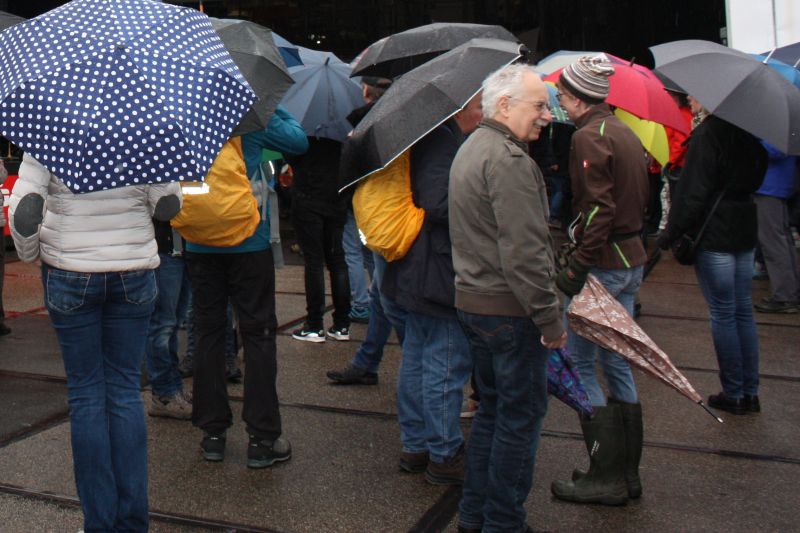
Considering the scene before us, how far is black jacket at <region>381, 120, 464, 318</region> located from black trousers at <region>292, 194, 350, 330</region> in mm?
2718

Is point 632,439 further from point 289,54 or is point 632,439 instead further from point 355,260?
point 289,54

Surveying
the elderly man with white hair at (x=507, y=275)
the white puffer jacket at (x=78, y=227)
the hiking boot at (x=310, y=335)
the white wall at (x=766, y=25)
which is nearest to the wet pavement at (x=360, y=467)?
the hiking boot at (x=310, y=335)

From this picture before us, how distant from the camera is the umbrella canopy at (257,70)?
429 cm

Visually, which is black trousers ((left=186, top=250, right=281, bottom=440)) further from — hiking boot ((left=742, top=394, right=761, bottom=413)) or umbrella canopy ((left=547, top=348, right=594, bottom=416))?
hiking boot ((left=742, top=394, right=761, bottom=413))

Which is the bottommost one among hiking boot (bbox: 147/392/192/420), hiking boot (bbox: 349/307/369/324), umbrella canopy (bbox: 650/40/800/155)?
hiking boot (bbox: 349/307/369/324)

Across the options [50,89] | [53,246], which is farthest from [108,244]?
[50,89]

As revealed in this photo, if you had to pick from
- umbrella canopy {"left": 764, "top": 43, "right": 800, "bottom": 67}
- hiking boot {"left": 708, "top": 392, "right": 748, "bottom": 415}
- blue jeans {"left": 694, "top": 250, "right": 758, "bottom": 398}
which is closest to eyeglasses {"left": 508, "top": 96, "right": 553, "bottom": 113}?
blue jeans {"left": 694, "top": 250, "right": 758, "bottom": 398}

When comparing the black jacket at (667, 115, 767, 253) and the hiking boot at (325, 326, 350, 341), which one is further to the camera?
the hiking boot at (325, 326, 350, 341)

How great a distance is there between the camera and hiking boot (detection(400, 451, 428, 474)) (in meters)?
4.71

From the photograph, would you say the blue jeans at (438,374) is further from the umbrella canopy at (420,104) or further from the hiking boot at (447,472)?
the umbrella canopy at (420,104)

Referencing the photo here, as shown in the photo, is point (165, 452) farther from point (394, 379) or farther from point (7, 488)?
point (394, 379)

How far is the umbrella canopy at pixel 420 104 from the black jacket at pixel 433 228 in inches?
7.8

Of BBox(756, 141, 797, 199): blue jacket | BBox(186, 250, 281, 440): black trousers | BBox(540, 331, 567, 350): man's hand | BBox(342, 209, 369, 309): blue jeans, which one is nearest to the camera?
BBox(540, 331, 567, 350): man's hand

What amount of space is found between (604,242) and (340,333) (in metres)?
3.41
